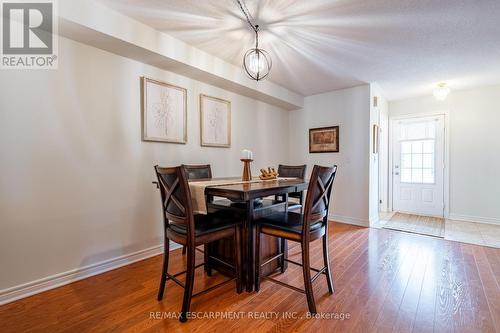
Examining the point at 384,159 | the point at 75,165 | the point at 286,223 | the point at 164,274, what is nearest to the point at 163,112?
the point at 75,165

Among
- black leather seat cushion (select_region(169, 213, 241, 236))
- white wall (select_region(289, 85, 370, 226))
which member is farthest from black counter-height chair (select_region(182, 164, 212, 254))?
white wall (select_region(289, 85, 370, 226))

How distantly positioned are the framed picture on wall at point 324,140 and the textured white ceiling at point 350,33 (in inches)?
40.3

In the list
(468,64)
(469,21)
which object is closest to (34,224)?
(469,21)

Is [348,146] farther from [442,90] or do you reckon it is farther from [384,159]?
[442,90]

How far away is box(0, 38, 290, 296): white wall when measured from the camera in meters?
1.85

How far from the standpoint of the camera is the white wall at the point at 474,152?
399cm

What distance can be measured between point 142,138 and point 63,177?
2.66 ft

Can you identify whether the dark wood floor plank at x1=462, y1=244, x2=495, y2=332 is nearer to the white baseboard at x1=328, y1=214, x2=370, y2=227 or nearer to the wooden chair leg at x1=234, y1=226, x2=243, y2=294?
the white baseboard at x1=328, y1=214, x2=370, y2=227

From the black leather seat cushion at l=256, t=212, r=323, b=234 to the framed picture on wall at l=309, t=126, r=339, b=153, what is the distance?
8.89ft

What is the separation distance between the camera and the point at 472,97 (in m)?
4.17

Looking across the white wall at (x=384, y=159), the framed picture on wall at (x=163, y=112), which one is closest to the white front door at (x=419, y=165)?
the white wall at (x=384, y=159)

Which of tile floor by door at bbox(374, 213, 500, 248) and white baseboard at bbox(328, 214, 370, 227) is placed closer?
tile floor by door at bbox(374, 213, 500, 248)

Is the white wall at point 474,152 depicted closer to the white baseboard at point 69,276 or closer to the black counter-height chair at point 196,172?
the black counter-height chair at point 196,172

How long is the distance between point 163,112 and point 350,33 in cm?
220
